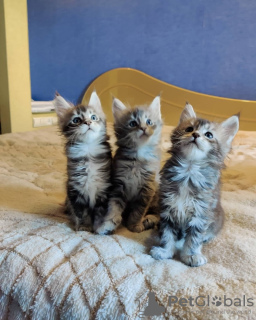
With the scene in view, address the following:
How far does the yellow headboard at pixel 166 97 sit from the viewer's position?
246cm

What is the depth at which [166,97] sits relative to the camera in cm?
272

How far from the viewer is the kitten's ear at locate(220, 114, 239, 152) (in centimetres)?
92

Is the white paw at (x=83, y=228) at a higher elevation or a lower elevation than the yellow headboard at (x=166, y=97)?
lower

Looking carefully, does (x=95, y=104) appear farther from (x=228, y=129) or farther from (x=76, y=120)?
(x=228, y=129)

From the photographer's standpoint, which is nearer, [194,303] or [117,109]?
[194,303]

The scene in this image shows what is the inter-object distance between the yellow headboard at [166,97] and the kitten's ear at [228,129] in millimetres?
1318

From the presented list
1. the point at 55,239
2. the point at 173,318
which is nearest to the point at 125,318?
the point at 173,318

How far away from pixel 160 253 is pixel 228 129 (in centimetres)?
46

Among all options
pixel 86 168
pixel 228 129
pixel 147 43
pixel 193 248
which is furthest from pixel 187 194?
pixel 147 43

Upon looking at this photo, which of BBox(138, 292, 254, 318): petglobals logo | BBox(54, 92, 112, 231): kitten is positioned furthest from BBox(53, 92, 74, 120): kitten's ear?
BBox(138, 292, 254, 318): petglobals logo

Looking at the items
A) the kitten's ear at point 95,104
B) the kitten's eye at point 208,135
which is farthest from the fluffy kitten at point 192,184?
the kitten's ear at point 95,104

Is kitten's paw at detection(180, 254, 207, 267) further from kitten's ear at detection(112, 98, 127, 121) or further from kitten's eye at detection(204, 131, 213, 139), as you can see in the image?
kitten's ear at detection(112, 98, 127, 121)

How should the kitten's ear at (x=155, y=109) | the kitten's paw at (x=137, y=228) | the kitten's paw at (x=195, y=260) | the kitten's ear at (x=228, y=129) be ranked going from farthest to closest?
the kitten's ear at (x=155, y=109) → the kitten's paw at (x=137, y=228) → the kitten's ear at (x=228, y=129) → the kitten's paw at (x=195, y=260)

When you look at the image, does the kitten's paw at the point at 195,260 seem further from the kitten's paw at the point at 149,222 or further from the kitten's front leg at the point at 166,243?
the kitten's paw at the point at 149,222
